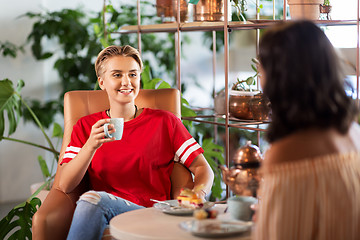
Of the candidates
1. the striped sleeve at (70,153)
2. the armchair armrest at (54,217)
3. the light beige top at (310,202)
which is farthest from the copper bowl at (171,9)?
the light beige top at (310,202)

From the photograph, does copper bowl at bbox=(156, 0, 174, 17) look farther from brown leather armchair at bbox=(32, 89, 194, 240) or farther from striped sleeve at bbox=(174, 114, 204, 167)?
striped sleeve at bbox=(174, 114, 204, 167)

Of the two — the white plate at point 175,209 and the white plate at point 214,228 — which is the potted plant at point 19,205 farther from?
the white plate at point 214,228

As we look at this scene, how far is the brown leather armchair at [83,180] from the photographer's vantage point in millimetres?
2080

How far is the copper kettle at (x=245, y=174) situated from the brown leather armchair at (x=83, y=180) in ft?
2.43

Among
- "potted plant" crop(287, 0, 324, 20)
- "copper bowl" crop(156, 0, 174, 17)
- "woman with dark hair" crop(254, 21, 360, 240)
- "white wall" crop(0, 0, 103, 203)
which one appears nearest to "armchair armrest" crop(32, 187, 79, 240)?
"woman with dark hair" crop(254, 21, 360, 240)

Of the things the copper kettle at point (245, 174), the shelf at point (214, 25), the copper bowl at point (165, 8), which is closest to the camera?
the copper kettle at point (245, 174)

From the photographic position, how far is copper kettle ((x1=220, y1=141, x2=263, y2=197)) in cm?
160

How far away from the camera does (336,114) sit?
1.35 metres

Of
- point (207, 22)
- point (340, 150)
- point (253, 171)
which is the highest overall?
point (207, 22)

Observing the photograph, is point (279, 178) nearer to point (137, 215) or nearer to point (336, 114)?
point (336, 114)

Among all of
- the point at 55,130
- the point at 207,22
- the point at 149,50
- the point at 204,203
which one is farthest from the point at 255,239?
the point at 149,50

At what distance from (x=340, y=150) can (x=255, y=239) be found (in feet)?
0.99

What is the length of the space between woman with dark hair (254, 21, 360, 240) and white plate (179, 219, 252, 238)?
15 centimetres

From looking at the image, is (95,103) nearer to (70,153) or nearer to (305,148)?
(70,153)
